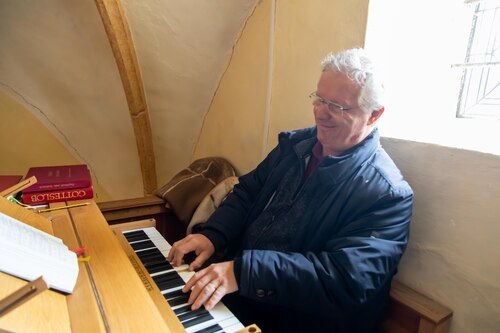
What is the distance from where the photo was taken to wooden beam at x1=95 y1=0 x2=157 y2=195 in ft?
5.84

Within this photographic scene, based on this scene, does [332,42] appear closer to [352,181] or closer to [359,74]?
[359,74]

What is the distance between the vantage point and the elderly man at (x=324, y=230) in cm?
88

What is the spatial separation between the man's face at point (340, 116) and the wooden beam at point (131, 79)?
4.32 ft

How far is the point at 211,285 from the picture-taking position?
0.86 m

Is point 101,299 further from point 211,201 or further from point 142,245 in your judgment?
point 211,201

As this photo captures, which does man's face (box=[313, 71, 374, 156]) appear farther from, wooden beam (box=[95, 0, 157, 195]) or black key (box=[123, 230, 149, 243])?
wooden beam (box=[95, 0, 157, 195])

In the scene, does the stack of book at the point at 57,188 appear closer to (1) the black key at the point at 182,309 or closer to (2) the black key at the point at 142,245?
(2) the black key at the point at 142,245

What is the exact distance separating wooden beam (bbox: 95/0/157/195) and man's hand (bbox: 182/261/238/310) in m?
1.54

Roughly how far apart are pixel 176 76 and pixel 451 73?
1.59 meters

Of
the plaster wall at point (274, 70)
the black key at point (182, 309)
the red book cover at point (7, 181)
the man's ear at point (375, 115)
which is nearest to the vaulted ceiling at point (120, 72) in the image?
the plaster wall at point (274, 70)

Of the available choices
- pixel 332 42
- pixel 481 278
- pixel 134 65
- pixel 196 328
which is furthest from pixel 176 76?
pixel 481 278

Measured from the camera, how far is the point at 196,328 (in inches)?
30.2

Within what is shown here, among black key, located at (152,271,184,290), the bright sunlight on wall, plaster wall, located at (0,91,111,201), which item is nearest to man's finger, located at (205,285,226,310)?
black key, located at (152,271,184,290)

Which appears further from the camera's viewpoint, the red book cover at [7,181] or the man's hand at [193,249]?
the red book cover at [7,181]
